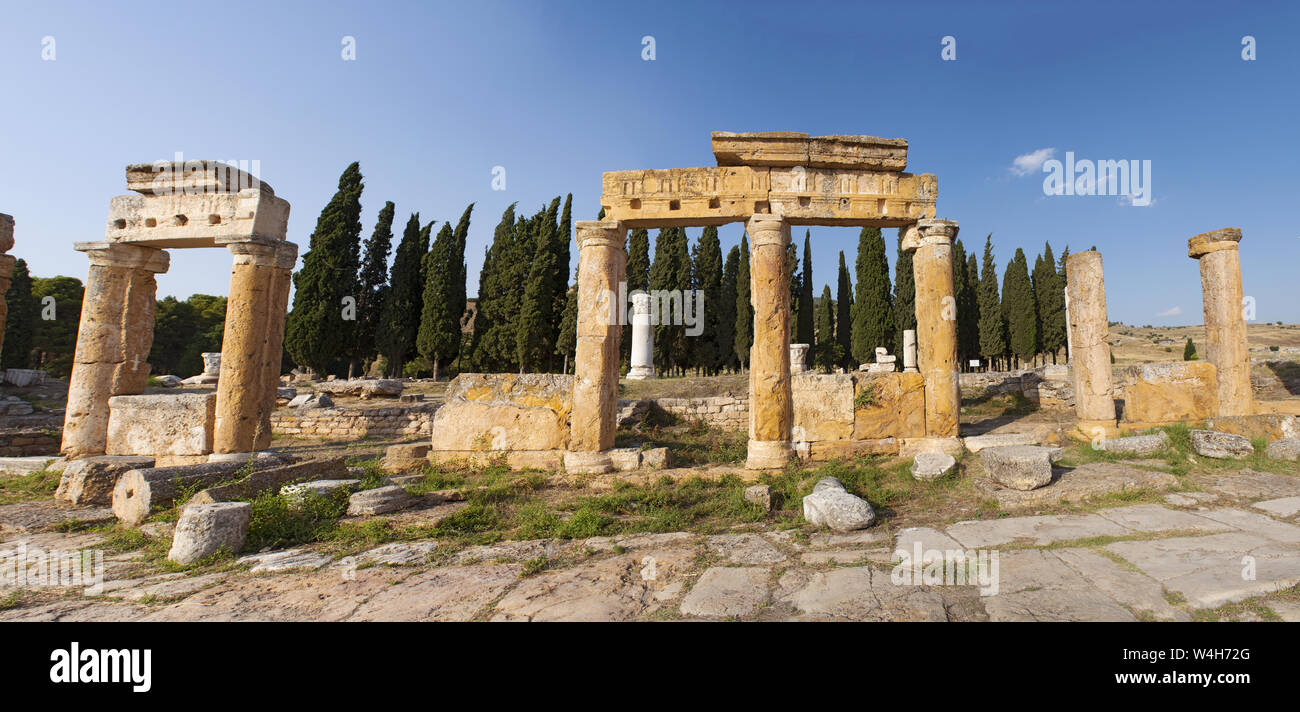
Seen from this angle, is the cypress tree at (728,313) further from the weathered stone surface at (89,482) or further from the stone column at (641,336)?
the weathered stone surface at (89,482)

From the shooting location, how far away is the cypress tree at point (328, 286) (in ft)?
83.8

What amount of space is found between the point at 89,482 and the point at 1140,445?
45.8ft

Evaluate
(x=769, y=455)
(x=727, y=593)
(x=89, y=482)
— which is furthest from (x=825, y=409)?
(x=89, y=482)

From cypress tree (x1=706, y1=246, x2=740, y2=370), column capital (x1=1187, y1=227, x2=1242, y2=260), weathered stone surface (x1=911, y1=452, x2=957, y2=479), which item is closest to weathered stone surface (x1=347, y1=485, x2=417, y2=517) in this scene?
weathered stone surface (x1=911, y1=452, x2=957, y2=479)

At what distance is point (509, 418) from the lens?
27.0 feet

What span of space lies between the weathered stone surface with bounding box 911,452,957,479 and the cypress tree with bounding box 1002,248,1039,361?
34.1 meters

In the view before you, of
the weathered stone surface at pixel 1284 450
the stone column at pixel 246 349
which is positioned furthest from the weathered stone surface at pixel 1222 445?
the stone column at pixel 246 349

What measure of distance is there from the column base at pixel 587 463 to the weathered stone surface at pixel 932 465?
4.17 metres

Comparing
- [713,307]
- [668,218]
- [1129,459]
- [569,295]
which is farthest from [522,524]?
[713,307]

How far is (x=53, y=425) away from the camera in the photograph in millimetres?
12797

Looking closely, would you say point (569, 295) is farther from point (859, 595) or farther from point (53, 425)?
point (859, 595)

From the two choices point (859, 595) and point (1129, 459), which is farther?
point (1129, 459)

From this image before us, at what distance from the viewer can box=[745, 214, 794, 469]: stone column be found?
7.77 m
